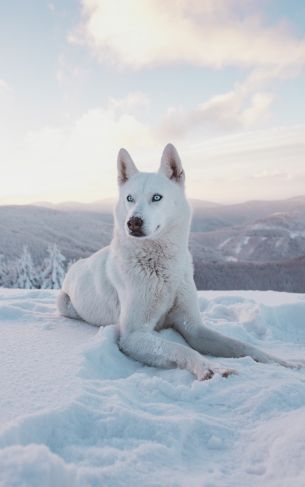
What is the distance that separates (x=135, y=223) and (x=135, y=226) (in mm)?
35

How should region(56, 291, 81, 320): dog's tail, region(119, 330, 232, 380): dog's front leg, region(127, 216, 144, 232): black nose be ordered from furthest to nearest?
region(56, 291, 81, 320): dog's tail
region(127, 216, 144, 232): black nose
region(119, 330, 232, 380): dog's front leg

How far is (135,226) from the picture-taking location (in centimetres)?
387

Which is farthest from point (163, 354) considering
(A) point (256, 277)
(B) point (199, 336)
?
(A) point (256, 277)

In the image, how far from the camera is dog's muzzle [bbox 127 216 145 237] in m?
3.84

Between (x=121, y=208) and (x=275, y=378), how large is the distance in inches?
103

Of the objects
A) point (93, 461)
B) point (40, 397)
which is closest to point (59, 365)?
point (40, 397)

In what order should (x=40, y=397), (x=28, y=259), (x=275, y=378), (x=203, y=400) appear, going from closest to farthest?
(x=40, y=397) < (x=203, y=400) < (x=275, y=378) < (x=28, y=259)

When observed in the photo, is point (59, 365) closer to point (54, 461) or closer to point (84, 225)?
point (54, 461)

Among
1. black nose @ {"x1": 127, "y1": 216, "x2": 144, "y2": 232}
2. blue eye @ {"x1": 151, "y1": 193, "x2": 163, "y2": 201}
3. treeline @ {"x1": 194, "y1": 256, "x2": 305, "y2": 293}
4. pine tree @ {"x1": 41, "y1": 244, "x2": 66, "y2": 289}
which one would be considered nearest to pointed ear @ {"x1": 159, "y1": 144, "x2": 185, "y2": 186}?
blue eye @ {"x1": 151, "y1": 193, "x2": 163, "y2": 201}

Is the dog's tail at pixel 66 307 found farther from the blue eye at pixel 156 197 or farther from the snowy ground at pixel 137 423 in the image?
the blue eye at pixel 156 197

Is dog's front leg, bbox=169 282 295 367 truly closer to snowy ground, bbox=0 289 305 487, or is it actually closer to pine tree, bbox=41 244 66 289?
snowy ground, bbox=0 289 305 487

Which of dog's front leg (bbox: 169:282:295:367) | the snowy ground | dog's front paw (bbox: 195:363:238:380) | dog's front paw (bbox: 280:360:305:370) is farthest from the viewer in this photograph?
dog's front leg (bbox: 169:282:295:367)

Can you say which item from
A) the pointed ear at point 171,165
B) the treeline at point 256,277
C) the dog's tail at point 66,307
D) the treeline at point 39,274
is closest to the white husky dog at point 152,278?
the pointed ear at point 171,165

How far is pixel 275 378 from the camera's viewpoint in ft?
9.36
